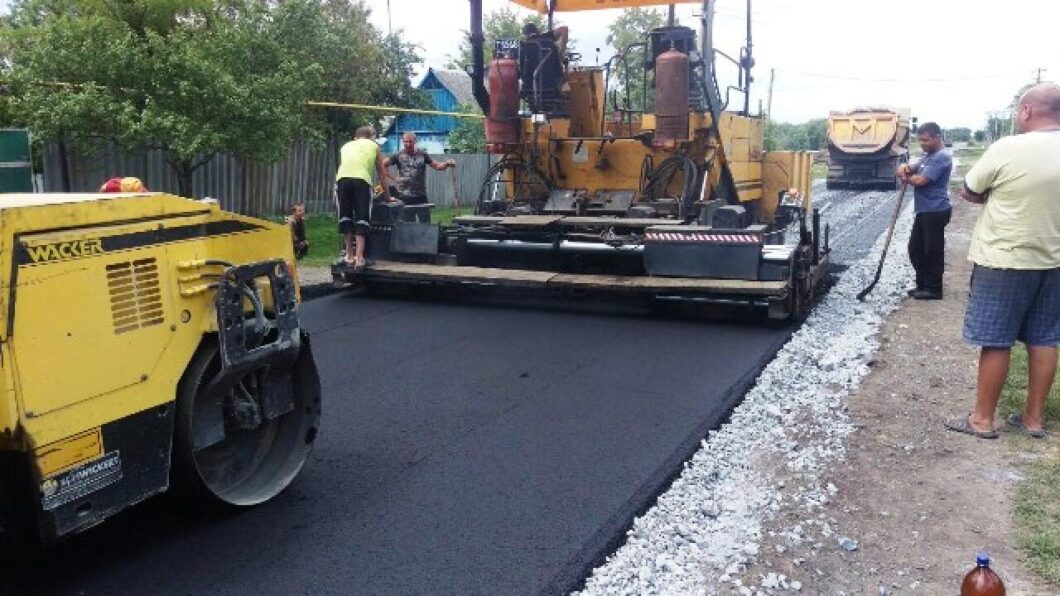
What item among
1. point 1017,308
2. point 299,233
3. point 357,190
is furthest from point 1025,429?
point 299,233

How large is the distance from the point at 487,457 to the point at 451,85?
111 feet

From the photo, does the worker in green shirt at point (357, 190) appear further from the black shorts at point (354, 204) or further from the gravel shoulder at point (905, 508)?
the gravel shoulder at point (905, 508)

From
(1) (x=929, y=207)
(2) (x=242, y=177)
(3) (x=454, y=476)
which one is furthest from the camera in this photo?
(2) (x=242, y=177)

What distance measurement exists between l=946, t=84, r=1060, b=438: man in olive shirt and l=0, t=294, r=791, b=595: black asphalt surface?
1.46 m

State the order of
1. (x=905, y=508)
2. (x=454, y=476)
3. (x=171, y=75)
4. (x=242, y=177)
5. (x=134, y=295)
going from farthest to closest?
1. (x=242, y=177)
2. (x=171, y=75)
3. (x=454, y=476)
4. (x=905, y=508)
5. (x=134, y=295)

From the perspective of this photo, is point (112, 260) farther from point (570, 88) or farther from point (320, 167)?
point (320, 167)

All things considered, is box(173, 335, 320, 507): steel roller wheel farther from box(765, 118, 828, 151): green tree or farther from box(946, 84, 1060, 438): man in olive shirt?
box(765, 118, 828, 151): green tree

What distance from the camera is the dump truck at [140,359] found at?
9.18 feet

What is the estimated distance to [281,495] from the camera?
3.96 metres

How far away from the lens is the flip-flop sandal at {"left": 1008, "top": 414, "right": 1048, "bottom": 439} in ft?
15.1

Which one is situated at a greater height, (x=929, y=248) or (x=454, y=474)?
(x=929, y=248)

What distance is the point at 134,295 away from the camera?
3.15 meters

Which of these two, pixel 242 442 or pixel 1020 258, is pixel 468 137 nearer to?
pixel 1020 258

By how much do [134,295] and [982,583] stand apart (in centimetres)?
279
